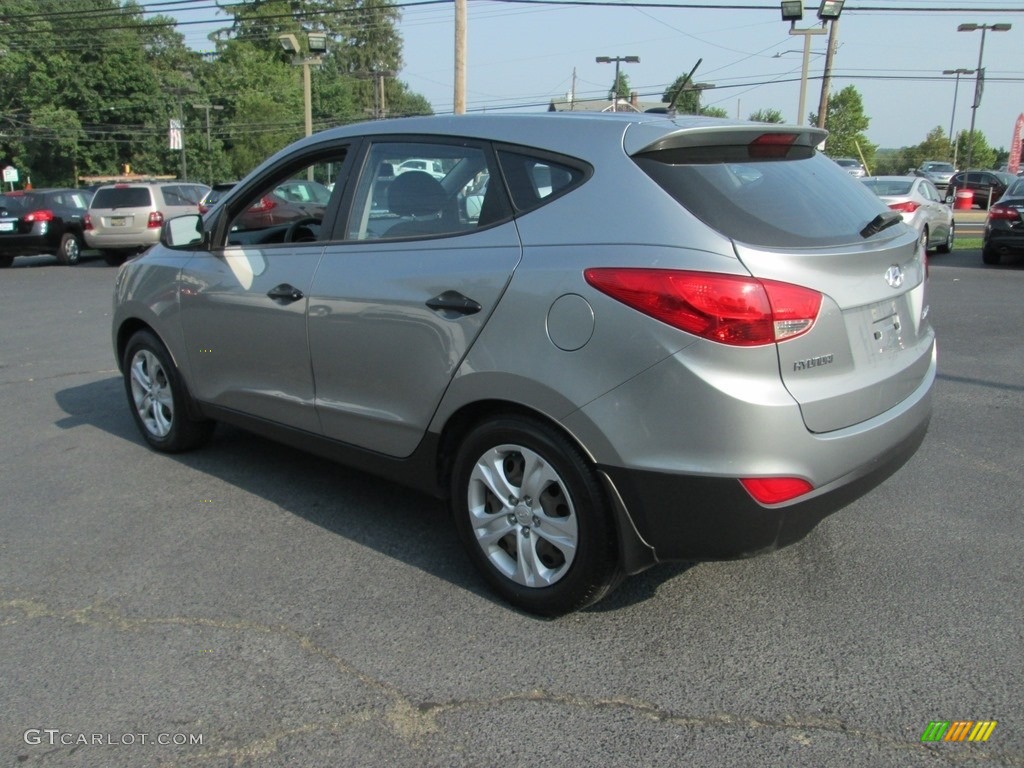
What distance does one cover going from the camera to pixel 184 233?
15.9 ft

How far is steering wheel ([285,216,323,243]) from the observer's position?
14.0 feet

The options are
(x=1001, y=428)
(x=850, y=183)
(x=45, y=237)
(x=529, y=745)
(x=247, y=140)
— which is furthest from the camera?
(x=247, y=140)

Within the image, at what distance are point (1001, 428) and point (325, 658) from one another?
14.6ft

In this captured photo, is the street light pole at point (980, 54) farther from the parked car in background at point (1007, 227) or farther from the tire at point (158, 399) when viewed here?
the tire at point (158, 399)

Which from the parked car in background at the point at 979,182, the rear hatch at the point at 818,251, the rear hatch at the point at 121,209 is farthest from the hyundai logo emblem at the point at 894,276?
the parked car in background at the point at 979,182

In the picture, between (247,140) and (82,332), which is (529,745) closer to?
(82,332)

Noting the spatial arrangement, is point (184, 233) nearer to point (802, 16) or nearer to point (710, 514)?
point (710, 514)

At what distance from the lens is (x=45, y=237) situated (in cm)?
1855

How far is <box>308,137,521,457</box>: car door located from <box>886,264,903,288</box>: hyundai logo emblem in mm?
1317

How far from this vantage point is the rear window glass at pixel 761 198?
2941 mm

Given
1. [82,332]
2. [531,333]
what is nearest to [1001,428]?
[531,333]

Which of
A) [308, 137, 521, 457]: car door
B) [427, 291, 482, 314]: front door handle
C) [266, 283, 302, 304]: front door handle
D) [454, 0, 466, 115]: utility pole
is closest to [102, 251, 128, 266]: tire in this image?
[454, 0, 466, 115]: utility pole

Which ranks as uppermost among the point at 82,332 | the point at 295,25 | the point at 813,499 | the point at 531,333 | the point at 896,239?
the point at 295,25

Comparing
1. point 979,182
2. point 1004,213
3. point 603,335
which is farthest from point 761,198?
point 979,182
